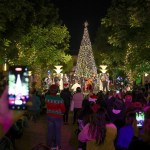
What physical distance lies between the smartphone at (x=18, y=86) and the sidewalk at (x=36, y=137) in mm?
8270

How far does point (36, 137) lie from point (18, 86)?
11007 millimetres

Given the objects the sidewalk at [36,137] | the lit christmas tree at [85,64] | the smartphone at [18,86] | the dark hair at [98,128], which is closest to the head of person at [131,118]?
the dark hair at [98,128]

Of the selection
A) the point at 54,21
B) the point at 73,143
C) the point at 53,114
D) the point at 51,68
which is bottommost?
the point at 73,143

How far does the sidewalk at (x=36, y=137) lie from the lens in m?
14.4

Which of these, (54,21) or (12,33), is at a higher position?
(54,21)

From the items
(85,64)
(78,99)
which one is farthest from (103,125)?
(85,64)

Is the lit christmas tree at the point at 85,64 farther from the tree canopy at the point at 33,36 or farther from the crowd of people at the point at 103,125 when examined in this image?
the crowd of people at the point at 103,125

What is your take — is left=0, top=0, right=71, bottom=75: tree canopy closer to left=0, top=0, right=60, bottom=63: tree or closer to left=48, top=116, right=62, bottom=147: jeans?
left=0, top=0, right=60, bottom=63: tree

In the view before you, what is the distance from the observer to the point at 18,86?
18.3 feet

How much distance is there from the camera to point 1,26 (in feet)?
89.2

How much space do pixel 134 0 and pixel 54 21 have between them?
25026 mm

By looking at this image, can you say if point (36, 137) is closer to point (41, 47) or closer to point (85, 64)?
point (85, 64)

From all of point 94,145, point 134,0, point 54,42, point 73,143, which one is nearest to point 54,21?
point 54,42

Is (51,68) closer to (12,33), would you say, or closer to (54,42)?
(54,42)
